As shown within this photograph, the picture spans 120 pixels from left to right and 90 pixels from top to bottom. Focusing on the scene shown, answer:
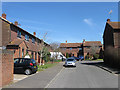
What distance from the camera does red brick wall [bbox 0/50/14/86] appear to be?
25.1 feet

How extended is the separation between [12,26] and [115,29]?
15591mm

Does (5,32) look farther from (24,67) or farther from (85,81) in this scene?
(85,81)

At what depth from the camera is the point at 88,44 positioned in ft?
185

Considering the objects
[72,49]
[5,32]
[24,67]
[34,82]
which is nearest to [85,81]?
[34,82]

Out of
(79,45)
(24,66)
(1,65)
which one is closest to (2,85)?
(1,65)

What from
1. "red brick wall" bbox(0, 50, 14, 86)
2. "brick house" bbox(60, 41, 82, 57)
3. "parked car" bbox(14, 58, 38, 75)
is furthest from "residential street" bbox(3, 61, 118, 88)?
"brick house" bbox(60, 41, 82, 57)

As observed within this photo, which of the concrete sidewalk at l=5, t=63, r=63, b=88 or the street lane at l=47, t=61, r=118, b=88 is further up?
the concrete sidewalk at l=5, t=63, r=63, b=88

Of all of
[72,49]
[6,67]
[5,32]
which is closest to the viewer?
[6,67]

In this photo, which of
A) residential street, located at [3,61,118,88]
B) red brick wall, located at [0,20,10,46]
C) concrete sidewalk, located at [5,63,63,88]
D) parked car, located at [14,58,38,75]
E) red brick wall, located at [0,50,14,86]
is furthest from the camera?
red brick wall, located at [0,20,10,46]

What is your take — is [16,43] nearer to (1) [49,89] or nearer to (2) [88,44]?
(1) [49,89]

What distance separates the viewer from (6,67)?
8.02 m

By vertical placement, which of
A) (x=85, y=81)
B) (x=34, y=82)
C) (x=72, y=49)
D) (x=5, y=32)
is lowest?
(x=85, y=81)

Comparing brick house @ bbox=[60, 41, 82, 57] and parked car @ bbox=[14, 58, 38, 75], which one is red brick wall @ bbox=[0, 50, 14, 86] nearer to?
parked car @ bbox=[14, 58, 38, 75]

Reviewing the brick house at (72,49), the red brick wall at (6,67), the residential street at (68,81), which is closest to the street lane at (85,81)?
the residential street at (68,81)
